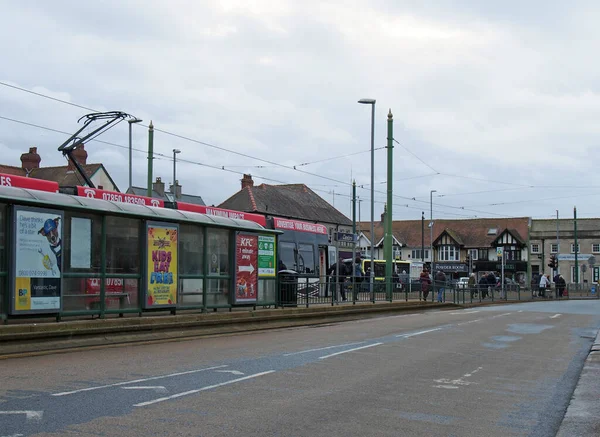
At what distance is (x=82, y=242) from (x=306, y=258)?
2114cm

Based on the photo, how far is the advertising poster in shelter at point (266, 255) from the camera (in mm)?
20953

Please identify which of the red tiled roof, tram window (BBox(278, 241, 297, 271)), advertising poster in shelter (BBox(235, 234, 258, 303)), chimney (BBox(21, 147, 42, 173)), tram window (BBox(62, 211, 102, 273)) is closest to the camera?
tram window (BBox(62, 211, 102, 273))

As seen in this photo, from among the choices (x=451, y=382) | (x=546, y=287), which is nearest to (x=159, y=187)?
(x=546, y=287)

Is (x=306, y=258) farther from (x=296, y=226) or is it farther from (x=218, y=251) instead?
(x=218, y=251)

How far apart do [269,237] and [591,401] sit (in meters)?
13.3

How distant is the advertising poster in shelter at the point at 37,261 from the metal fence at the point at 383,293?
Answer: 9199 mm

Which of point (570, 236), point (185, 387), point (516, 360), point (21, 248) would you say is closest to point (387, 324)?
point (516, 360)

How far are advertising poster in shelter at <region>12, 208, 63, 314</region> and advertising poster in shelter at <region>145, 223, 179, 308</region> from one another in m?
2.67

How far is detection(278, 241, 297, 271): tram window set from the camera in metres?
33.0

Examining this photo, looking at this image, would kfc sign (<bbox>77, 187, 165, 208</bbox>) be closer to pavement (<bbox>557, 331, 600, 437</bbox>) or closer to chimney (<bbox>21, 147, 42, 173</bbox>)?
pavement (<bbox>557, 331, 600, 437</bbox>)

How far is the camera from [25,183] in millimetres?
16578

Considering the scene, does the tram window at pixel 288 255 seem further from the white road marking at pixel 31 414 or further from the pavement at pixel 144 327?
the white road marking at pixel 31 414

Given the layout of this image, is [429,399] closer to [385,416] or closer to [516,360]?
[385,416]

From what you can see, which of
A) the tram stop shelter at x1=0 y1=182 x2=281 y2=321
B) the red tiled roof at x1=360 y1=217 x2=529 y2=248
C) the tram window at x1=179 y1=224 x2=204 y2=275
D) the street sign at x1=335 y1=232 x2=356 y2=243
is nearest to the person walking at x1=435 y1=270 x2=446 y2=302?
the street sign at x1=335 y1=232 x2=356 y2=243
